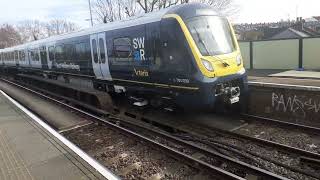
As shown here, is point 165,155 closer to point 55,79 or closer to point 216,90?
point 216,90

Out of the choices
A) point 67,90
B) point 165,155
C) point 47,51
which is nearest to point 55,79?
point 47,51

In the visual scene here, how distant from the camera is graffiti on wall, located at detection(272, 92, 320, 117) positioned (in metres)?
9.78

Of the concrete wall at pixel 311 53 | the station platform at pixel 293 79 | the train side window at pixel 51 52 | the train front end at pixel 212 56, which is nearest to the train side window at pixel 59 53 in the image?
the train side window at pixel 51 52

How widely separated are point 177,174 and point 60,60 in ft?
44.1

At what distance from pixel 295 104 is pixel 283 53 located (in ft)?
45.3

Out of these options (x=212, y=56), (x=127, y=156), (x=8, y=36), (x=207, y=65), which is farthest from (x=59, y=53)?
(x=8, y=36)

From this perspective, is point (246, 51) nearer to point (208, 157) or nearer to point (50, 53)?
point (50, 53)

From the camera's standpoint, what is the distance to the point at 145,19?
34.7ft

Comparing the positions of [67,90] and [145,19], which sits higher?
[145,19]

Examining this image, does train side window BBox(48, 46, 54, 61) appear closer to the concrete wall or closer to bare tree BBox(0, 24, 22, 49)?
the concrete wall

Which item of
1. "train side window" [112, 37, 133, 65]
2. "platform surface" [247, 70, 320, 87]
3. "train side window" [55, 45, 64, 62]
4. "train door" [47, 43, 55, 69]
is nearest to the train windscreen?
"train side window" [112, 37, 133, 65]

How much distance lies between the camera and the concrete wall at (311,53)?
68.8 ft

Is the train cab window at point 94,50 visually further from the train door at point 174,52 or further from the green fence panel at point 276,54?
the green fence panel at point 276,54

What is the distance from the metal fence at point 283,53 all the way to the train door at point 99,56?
13723mm
